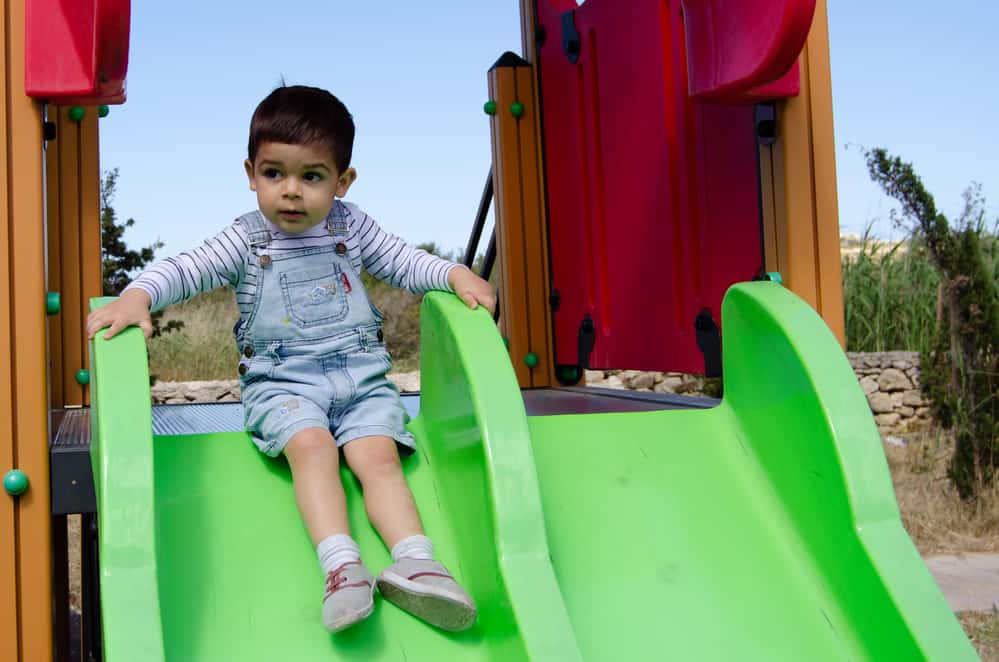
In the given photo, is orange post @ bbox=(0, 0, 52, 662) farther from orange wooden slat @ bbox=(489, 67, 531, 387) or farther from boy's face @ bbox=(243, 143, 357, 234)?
orange wooden slat @ bbox=(489, 67, 531, 387)

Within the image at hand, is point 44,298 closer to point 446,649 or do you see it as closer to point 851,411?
point 446,649

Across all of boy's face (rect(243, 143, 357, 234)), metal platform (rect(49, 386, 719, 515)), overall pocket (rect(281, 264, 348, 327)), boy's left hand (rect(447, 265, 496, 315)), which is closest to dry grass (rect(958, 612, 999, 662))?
metal platform (rect(49, 386, 719, 515))

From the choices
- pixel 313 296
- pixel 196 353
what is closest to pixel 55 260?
pixel 313 296

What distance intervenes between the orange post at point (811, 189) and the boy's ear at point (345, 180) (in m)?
0.92

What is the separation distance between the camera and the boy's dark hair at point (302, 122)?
195 centimetres

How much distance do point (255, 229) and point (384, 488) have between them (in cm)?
61

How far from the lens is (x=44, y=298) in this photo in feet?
6.26

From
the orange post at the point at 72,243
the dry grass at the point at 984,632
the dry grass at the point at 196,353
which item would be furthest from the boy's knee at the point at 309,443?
the dry grass at the point at 196,353

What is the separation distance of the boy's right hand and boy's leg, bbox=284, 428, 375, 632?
33 centimetres

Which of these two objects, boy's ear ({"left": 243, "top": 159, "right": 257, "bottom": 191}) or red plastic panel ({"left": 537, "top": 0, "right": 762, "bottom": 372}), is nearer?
boy's ear ({"left": 243, "top": 159, "right": 257, "bottom": 191})

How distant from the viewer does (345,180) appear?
209cm

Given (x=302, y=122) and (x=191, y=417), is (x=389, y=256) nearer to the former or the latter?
(x=302, y=122)

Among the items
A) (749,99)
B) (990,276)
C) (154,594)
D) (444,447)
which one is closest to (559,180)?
(749,99)

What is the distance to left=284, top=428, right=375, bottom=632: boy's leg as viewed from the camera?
1.51 m
